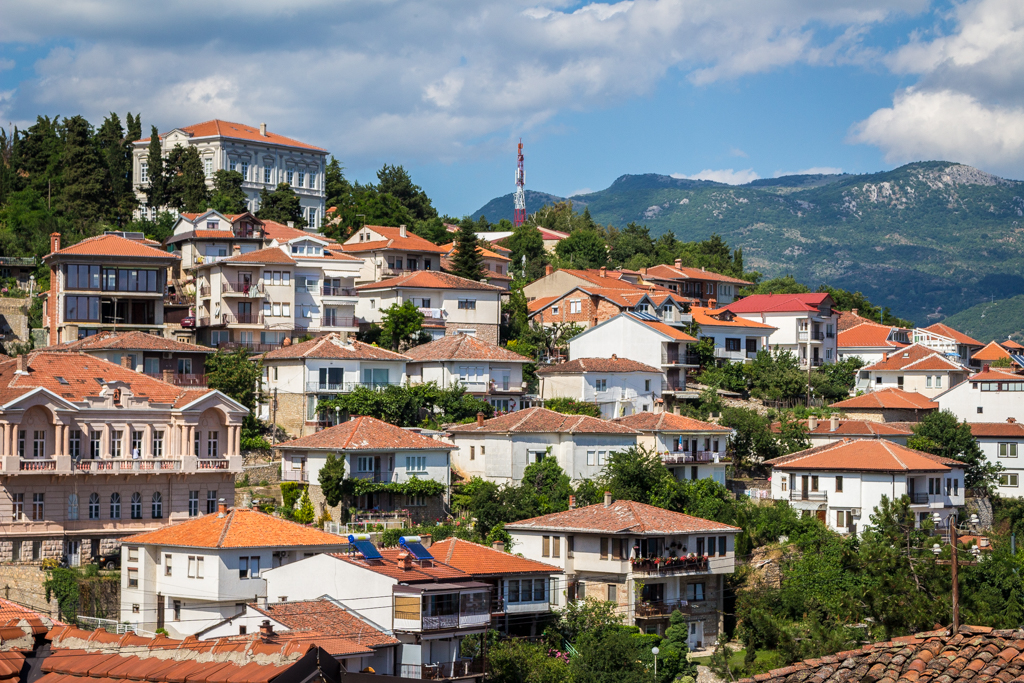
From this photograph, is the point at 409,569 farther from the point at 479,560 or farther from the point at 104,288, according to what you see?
the point at 104,288

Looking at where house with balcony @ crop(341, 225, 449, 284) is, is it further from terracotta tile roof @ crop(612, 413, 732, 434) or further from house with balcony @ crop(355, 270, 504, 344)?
terracotta tile roof @ crop(612, 413, 732, 434)

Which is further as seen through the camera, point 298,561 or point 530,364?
point 530,364

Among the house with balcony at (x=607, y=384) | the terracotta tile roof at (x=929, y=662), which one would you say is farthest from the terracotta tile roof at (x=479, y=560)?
the terracotta tile roof at (x=929, y=662)

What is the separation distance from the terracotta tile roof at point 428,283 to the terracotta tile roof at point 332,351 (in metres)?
9.10

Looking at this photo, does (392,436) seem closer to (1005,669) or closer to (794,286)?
(1005,669)

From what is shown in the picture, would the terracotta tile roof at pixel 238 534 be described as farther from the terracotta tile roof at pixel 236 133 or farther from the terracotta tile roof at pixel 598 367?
the terracotta tile roof at pixel 236 133

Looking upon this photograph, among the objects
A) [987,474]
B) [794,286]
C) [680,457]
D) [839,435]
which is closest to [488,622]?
[680,457]

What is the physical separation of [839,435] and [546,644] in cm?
3256

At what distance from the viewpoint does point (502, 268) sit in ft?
320

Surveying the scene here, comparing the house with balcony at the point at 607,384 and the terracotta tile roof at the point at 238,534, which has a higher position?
the house with balcony at the point at 607,384

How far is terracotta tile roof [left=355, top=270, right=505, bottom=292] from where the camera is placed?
261 feet

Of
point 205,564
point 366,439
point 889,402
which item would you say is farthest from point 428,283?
point 205,564

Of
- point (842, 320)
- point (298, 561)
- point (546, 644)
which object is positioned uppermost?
point (842, 320)

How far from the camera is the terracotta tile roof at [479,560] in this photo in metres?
49.0
